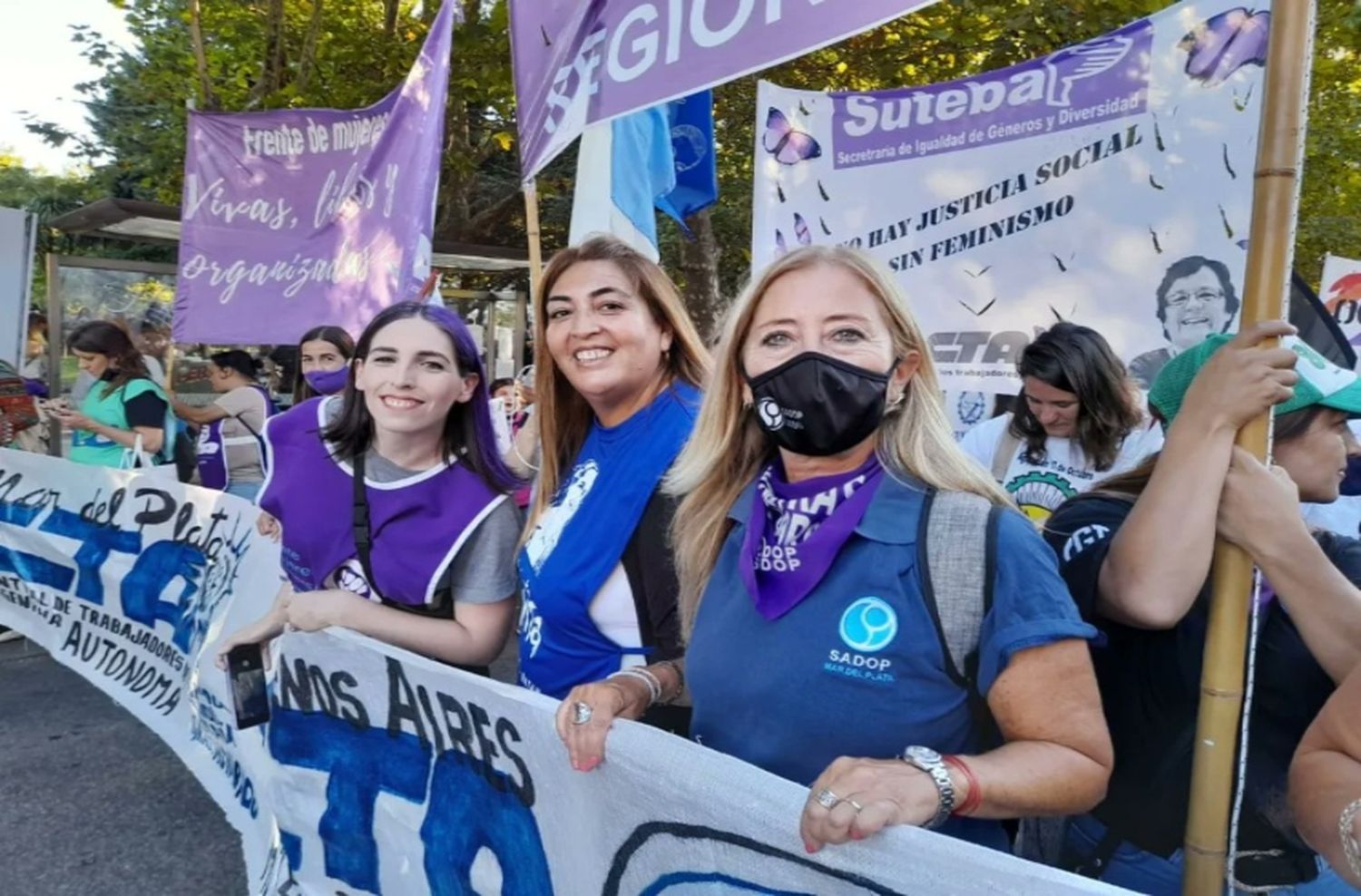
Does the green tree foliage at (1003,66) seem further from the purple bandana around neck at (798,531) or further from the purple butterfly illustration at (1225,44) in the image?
the purple bandana around neck at (798,531)

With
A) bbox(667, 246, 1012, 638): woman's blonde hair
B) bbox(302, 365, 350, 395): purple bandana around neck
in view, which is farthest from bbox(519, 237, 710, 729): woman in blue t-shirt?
bbox(302, 365, 350, 395): purple bandana around neck

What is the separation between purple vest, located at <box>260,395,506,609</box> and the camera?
2283 mm

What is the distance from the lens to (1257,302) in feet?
4.31

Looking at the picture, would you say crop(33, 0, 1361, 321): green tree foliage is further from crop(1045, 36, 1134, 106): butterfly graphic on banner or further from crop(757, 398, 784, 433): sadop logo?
crop(757, 398, 784, 433): sadop logo

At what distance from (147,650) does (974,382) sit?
3.27 m

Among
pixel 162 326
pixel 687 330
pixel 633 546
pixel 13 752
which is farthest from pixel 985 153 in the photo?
pixel 162 326

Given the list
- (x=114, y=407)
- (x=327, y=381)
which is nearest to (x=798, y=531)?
(x=327, y=381)

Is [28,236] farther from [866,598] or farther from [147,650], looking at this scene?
[866,598]

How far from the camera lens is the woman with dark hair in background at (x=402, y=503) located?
228cm

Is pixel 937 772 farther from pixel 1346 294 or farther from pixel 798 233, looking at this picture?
pixel 1346 294

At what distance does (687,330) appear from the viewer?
2.20 metres

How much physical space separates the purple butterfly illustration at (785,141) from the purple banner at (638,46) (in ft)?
5.34

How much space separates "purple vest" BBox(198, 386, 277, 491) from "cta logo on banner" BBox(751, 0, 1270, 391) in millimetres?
2854

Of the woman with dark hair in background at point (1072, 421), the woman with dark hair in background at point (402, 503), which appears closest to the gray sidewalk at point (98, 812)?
the woman with dark hair in background at point (402, 503)
